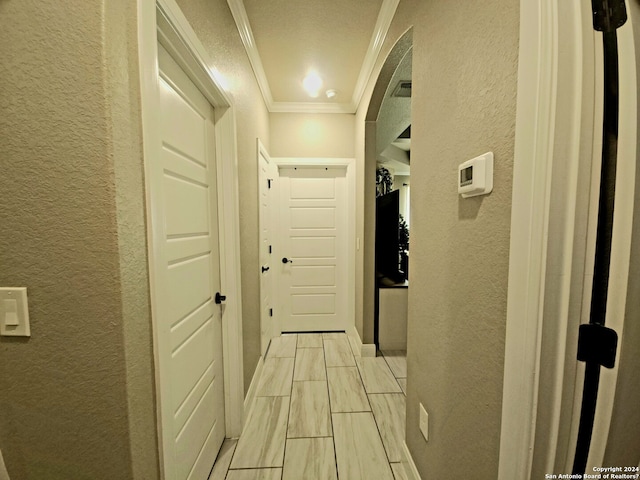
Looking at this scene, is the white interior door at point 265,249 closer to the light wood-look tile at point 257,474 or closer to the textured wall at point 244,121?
the textured wall at point 244,121

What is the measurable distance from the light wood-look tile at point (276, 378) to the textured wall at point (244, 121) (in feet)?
0.64

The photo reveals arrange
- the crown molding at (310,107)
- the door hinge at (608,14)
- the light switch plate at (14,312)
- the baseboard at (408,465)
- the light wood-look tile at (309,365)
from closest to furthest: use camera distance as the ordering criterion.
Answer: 1. the door hinge at (608,14)
2. the light switch plate at (14,312)
3. the baseboard at (408,465)
4. the light wood-look tile at (309,365)
5. the crown molding at (310,107)

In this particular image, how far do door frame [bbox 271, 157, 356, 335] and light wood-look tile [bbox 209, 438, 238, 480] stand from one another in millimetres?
1542

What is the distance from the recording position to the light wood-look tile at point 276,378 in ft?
6.65

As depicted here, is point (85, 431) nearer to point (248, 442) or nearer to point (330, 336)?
point (248, 442)

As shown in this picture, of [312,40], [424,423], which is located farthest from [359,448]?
[312,40]

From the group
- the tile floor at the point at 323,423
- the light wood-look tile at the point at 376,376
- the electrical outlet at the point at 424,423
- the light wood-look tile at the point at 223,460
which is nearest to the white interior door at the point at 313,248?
the tile floor at the point at 323,423

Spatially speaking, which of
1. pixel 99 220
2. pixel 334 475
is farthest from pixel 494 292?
pixel 334 475

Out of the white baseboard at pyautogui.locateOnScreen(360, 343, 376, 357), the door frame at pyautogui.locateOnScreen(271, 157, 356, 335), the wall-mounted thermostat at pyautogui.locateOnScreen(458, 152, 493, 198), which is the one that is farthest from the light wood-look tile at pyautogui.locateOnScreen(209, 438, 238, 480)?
the wall-mounted thermostat at pyautogui.locateOnScreen(458, 152, 493, 198)

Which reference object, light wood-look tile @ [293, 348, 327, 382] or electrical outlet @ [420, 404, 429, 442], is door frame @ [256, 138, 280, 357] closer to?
light wood-look tile @ [293, 348, 327, 382]

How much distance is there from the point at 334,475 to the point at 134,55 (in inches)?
78.9

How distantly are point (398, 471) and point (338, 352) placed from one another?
1.33 m

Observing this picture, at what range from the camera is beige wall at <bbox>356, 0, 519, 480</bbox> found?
0.71 meters

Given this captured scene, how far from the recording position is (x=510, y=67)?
66 cm
